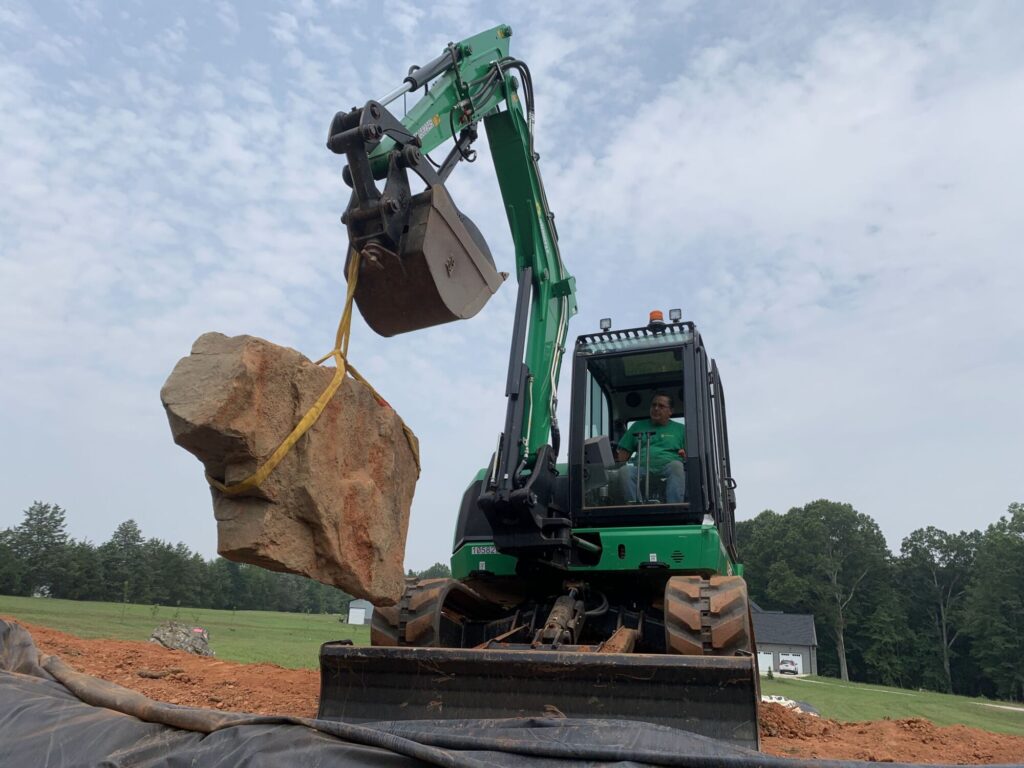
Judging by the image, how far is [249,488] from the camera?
304 centimetres

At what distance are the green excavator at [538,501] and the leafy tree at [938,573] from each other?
60.6 meters

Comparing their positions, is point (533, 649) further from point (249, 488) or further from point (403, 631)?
point (249, 488)

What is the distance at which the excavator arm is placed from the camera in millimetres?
3990

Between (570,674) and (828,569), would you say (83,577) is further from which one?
(828,569)

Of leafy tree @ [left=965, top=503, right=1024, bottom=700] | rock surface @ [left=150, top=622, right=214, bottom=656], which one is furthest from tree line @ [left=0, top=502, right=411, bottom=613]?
leafy tree @ [left=965, top=503, right=1024, bottom=700]

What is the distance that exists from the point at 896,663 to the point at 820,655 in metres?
4.95

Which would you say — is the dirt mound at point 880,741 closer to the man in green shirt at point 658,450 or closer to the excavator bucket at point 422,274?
the man in green shirt at point 658,450

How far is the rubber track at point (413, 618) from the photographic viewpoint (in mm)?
5164

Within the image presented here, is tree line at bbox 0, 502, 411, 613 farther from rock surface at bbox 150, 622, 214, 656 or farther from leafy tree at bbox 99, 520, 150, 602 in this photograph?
rock surface at bbox 150, 622, 214, 656

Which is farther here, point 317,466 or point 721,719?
point 721,719

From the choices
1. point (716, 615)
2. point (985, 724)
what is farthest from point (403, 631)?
point (985, 724)

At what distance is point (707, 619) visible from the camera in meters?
4.52

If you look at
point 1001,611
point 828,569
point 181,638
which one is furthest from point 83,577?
point 1001,611

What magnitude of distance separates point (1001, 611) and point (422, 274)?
57.5 m
